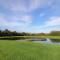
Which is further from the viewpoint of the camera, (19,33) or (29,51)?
(19,33)

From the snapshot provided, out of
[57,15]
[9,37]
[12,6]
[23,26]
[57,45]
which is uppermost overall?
[12,6]

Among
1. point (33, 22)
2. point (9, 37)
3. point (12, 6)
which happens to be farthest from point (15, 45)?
point (12, 6)

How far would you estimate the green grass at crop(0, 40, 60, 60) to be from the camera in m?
1.54

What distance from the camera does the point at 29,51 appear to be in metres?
1.60

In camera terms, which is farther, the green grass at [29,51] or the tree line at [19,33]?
the tree line at [19,33]

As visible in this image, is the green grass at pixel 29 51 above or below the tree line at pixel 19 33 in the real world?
below

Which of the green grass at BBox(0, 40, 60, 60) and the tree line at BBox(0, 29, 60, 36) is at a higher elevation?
the tree line at BBox(0, 29, 60, 36)

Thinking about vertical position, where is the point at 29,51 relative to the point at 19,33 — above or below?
below

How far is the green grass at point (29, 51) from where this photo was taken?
1.54 metres

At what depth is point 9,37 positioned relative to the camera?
178 cm

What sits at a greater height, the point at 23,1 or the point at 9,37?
the point at 23,1

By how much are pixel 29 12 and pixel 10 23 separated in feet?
1.14

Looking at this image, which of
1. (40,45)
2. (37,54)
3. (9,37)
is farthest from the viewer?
(9,37)

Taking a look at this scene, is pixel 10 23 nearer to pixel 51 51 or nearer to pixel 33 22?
pixel 33 22
